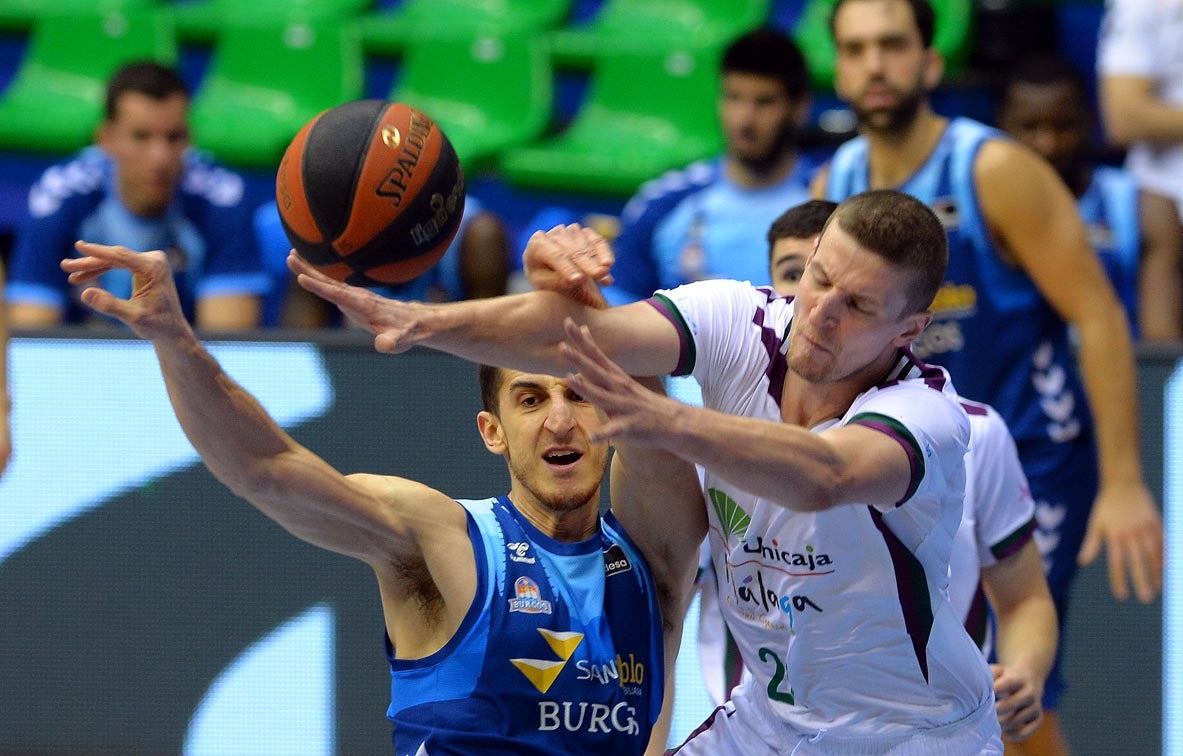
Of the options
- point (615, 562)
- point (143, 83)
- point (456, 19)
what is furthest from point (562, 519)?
point (456, 19)

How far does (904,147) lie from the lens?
5152 mm

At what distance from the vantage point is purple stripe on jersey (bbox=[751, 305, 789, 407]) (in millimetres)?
3070

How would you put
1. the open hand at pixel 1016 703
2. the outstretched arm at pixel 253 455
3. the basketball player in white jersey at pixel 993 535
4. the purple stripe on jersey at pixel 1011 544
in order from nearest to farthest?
the outstretched arm at pixel 253 455 < the open hand at pixel 1016 703 < the basketball player in white jersey at pixel 993 535 < the purple stripe on jersey at pixel 1011 544

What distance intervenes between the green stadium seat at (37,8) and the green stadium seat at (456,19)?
3.87 ft

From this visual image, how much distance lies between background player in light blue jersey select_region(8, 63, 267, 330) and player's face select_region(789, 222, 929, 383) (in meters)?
3.86

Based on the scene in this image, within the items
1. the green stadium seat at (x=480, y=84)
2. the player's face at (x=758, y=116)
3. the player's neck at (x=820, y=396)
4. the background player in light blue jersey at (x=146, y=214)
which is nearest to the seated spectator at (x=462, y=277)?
the background player in light blue jersey at (x=146, y=214)

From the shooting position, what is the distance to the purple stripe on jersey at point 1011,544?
3990 mm

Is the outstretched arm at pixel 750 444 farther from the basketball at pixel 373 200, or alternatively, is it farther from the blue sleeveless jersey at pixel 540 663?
the blue sleeveless jersey at pixel 540 663

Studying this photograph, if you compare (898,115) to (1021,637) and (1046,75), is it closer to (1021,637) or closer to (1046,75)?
(1046,75)

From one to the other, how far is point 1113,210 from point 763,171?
1281 mm

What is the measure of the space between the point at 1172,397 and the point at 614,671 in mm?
2648

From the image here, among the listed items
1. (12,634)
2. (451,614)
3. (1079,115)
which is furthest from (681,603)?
(1079,115)

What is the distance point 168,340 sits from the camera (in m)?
3.07

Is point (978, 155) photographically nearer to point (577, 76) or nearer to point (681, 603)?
point (681, 603)
